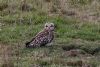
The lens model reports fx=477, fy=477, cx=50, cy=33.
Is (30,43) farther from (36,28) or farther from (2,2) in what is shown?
(2,2)

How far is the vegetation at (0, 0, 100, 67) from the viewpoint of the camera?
32.9 ft

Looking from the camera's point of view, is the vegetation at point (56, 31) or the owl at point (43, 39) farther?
the owl at point (43, 39)

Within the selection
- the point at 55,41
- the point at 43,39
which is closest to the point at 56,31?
the point at 55,41

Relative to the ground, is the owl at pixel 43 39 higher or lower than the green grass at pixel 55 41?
higher

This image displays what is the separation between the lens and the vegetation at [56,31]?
32.9 ft

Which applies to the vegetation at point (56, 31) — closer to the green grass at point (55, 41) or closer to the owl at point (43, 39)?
the green grass at point (55, 41)

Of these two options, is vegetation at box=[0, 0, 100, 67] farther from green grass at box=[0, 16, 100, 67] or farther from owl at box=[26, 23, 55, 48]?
owl at box=[26, 23, 55, 48]

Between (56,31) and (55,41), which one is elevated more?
(55,41)

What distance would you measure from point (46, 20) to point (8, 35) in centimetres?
184

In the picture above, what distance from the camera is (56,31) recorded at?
42.5 ft

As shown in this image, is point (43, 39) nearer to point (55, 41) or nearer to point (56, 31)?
point (55, 41)

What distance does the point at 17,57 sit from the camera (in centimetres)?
1029

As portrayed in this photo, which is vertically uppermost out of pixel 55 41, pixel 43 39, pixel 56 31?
pixel 43 39

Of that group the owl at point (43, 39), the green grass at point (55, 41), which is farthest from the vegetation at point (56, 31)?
the owl at point (43, 39)
